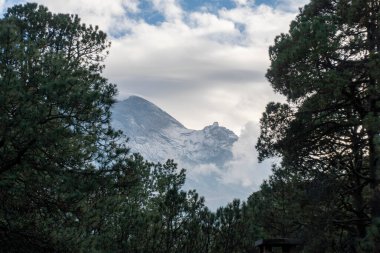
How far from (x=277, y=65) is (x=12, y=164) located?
28.7 ft

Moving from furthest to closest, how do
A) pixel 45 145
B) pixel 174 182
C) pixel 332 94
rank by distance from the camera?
pixel 174 182
pixel 332 94
pixel 45 145

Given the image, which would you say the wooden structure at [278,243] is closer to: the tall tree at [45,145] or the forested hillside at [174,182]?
the forested hillside at [174,182]

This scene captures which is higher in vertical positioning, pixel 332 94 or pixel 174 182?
pixel 332 94

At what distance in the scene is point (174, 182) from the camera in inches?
590

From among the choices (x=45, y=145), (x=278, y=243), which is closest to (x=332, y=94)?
(x=278, y=243)

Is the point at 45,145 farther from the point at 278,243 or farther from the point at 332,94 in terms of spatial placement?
the point at 332,94

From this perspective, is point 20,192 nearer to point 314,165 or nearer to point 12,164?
point 12,164

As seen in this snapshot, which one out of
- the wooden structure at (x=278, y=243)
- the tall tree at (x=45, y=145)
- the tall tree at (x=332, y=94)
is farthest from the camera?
the tall tree at (x=332, y=94)

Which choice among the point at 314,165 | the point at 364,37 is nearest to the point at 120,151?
the point at 314,165

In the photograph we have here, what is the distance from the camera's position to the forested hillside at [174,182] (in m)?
8.66

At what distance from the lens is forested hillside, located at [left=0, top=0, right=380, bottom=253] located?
8.66 meters

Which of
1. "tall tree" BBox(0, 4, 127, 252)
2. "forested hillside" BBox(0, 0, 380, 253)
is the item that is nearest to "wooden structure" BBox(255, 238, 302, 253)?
"forested hillside" BBox(0, 0, 380, 253)

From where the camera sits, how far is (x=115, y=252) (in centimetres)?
1190

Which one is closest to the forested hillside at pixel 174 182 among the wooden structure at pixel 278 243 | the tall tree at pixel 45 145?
the tall tree at pixel 45 145
